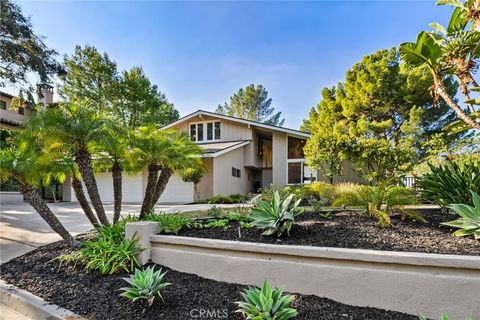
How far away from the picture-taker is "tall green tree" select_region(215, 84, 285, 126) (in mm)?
41406

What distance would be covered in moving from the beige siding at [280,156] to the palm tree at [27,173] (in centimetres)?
1464

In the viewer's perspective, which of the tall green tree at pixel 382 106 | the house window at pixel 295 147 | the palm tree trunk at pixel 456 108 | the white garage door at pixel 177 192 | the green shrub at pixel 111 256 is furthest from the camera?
the tall green tree at pixel 382 106

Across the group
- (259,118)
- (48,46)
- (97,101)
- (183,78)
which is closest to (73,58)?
(97,101)

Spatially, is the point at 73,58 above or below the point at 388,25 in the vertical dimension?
above

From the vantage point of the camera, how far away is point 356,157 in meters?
14.6

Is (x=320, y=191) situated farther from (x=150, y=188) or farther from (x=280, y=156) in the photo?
(x=280, y=156)

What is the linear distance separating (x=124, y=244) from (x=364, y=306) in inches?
138

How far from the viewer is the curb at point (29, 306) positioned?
3062 millimetres

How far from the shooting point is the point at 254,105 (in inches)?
1631

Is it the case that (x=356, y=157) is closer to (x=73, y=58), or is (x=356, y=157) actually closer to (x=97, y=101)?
(x=97, y=101)

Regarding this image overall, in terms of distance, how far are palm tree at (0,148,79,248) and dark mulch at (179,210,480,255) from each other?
2.54m

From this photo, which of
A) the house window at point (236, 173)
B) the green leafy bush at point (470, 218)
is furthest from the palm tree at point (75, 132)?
the house window at point (236, 173)

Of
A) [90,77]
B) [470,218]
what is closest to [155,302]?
[470,218]

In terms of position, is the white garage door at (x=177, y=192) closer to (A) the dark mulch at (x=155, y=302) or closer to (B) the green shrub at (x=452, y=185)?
(A) the dark mulch at (x=155, y=302)
